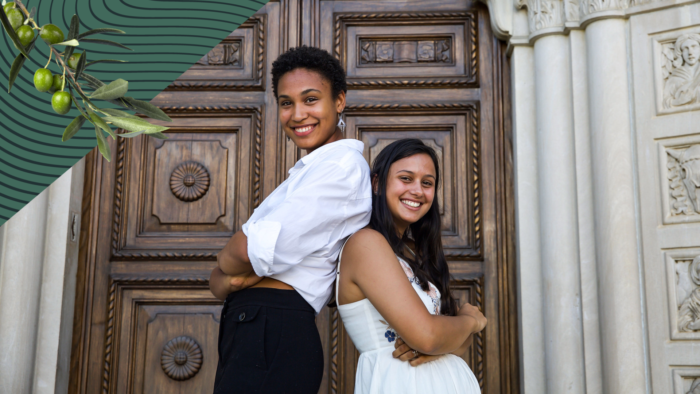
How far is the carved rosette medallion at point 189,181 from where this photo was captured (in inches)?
123

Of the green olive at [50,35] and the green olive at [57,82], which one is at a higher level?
the green olive at [50,35]

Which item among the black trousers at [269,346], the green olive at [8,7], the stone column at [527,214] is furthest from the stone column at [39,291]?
the green olive at [8,7]

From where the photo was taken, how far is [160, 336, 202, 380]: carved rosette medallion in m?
2.96

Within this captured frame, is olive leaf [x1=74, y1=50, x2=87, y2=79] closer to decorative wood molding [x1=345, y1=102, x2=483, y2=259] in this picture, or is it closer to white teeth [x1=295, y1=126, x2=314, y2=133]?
white teeth [x1=295, y1=126, x2=314, y2=133]

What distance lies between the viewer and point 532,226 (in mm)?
2832

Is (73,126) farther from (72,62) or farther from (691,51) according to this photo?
(691,51)

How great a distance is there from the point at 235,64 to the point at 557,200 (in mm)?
1793

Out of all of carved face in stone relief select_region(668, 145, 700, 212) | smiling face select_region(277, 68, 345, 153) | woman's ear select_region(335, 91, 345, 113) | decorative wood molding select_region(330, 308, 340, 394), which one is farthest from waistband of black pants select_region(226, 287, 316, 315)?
carved face in stone relief select_region(668, 145, 700, 212)

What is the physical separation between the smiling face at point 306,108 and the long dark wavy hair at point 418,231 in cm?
20

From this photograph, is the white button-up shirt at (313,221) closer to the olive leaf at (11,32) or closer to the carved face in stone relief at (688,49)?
the olive leaf at (11,32)

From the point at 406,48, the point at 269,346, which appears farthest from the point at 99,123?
the point at 406,48

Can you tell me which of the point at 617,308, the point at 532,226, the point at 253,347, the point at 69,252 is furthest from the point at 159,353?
the point at 617,308

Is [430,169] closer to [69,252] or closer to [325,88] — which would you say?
[325,88]

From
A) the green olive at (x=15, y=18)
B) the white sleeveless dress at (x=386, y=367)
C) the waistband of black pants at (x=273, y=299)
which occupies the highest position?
the green olive at (x=15, y=18)
